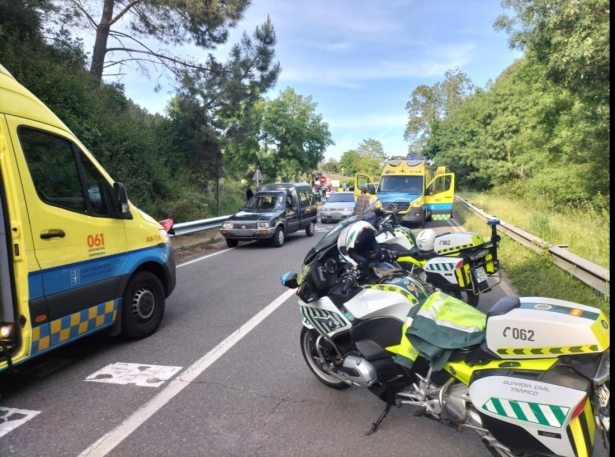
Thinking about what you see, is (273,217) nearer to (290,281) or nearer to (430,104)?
(290,281)

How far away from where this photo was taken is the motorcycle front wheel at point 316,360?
3.75 metres

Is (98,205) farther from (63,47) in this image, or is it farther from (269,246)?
(63,47)

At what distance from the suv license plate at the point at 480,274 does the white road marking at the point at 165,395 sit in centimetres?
289

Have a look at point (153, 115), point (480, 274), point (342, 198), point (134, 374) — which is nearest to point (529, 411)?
point (134, 374)

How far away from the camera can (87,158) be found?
4465mm

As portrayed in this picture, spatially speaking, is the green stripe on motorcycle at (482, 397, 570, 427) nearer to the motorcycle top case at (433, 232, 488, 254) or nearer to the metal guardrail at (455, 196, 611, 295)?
the metal guardrail at (455, 196, 611, 295)

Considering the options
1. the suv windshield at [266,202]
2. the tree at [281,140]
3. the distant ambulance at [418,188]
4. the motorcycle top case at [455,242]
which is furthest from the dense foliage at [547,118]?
the tree at [281,140]

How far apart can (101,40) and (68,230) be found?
48.9 feet

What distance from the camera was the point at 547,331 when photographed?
2252mm

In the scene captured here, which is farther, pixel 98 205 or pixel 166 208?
pixel 166 208

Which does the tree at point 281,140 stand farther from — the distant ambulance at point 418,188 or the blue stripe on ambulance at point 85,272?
the blue stripe on ambulance at point 85,272

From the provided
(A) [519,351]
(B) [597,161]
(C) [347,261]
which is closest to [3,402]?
(C) [347,261]

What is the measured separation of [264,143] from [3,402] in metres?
32.6

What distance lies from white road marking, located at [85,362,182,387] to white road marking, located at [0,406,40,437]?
635mm
